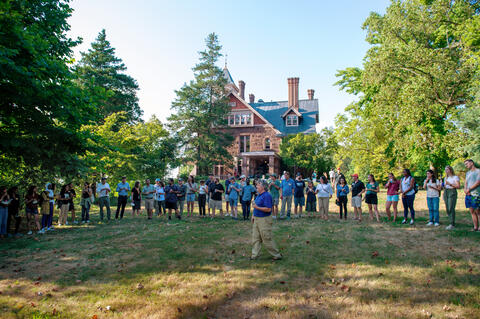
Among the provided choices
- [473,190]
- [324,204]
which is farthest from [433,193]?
[324,204]

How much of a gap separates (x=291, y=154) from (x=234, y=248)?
92.1ft

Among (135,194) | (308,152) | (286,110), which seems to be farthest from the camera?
(286,110)

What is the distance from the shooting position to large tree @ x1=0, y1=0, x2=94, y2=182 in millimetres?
7258

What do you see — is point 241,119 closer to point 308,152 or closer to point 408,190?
point 308,152

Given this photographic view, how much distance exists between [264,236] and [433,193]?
6128 millimetres

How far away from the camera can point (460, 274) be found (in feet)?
18.1

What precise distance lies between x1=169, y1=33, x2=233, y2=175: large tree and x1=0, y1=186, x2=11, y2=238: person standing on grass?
74.1 feet

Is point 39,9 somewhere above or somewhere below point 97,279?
above

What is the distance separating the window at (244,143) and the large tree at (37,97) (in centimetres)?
3017

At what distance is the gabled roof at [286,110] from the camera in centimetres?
4042

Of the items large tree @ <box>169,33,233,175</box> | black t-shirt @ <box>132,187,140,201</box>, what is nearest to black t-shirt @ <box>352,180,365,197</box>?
black t-shirt @ <box>132,187,140,201</box>

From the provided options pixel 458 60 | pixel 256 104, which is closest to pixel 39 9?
pixel 458 60

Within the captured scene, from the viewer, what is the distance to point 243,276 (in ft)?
18.8

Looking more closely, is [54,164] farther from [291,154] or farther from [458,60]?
[291,154]
